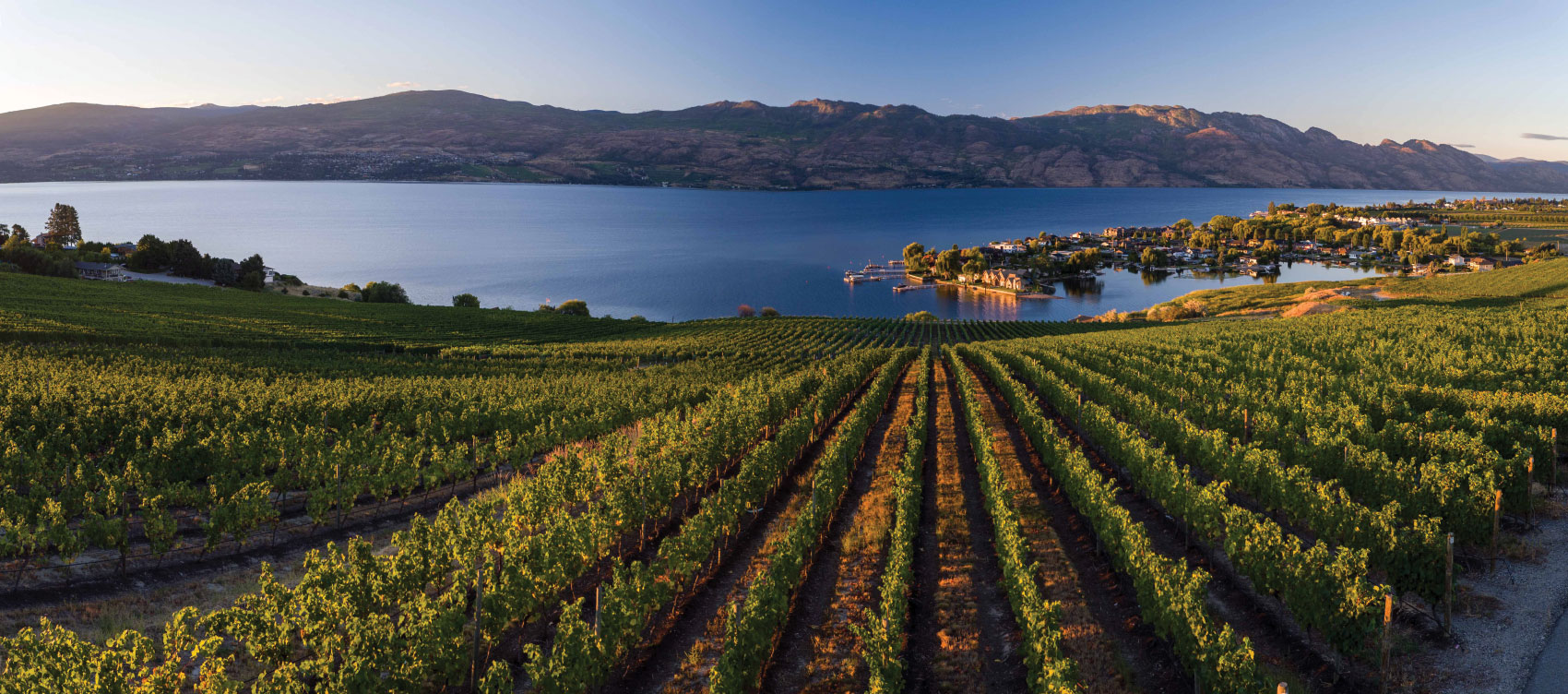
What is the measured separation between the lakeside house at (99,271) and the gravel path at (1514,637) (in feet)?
497

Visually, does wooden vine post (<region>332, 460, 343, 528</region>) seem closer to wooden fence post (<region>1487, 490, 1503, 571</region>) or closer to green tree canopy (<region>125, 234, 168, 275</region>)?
wooden fence post (<region>1487, 490, 1503, 571</region>)

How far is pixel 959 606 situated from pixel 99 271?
148241 millimetres

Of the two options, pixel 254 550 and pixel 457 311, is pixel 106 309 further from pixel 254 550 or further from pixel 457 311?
pixel 254 550

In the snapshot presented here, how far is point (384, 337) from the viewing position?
73.1 meters

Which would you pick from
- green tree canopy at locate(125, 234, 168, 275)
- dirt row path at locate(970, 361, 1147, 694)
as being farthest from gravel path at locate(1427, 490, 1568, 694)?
green tree canopy at locate(125, 234, 168, 275)

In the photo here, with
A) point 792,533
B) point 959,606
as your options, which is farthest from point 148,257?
point 959,606

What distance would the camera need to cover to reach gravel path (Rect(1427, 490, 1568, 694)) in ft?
40.6

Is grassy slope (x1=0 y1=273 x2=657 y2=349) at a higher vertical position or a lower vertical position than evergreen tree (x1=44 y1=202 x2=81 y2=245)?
lower

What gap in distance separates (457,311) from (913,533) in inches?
3932

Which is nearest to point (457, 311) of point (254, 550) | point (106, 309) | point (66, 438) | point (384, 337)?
point (384, 337)

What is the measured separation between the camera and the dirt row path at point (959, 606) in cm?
1412

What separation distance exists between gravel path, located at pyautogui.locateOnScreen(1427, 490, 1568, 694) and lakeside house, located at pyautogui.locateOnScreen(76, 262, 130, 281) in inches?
5967

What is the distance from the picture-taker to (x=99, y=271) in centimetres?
10762

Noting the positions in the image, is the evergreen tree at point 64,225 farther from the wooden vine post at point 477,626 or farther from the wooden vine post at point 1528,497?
the wooden vine post at point 1528,497
